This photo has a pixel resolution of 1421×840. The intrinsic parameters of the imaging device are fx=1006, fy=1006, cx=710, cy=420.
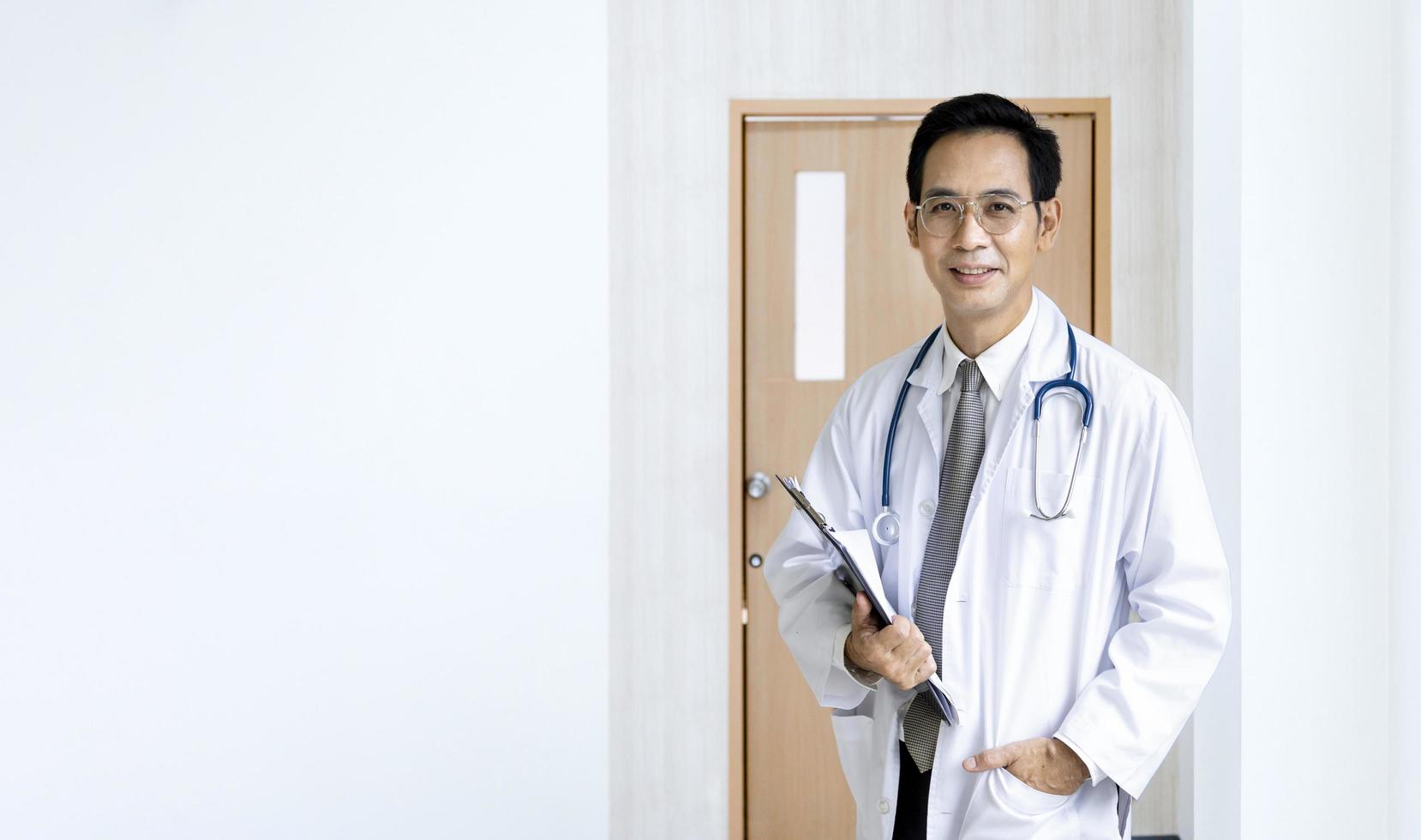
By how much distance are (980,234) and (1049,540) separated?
1.29 feet

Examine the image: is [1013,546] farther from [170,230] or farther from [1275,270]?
[170,230]

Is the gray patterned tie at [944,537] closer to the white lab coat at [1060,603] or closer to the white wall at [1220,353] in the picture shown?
the white lab coat at [1060,603]

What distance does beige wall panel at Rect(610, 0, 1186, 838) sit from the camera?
270 centimetres

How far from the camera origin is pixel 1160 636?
3.94ft

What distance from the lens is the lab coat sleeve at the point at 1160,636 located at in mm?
1191

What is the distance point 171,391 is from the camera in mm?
2502

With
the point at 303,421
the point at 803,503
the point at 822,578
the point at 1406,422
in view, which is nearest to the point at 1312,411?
the point at 1406,422

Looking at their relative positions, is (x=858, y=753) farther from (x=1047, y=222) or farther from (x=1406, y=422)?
(x=1406, y=422)

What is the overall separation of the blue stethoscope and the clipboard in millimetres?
99

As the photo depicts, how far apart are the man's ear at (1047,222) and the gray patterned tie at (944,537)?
19 cm

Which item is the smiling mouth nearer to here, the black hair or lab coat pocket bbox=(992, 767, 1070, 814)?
the black hair

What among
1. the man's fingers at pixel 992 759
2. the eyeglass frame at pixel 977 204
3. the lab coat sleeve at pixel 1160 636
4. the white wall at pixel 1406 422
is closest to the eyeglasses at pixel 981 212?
the eyeglass frame at pixel 977 204

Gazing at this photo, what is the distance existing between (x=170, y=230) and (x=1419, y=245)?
271cm

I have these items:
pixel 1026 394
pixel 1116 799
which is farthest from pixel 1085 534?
pixel 1116 799
